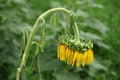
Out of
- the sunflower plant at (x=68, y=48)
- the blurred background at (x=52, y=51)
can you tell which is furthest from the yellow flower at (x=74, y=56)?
the blurred background at (x=52, y=51)

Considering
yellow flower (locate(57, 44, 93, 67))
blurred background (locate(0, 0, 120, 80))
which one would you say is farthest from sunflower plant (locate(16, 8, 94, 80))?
blurred background (locate(0, 0, 120, 80))

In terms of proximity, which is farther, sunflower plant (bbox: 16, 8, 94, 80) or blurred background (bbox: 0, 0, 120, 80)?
blurred background (bbox: 0, 0, 120, 80)

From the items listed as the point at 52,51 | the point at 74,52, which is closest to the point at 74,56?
the point at 74,52

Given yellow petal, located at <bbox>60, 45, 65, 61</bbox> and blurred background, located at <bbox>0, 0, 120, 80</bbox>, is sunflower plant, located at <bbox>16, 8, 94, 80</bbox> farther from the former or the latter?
blurred background, located at <bbox>0, 0, 120, 80</bbox>

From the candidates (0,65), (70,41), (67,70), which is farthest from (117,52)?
(70,41)

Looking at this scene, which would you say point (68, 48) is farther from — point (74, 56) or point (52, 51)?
point (52, 51)

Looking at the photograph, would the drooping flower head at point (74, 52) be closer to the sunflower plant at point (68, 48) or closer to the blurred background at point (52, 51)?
the sunflower plant at point (68, 48)

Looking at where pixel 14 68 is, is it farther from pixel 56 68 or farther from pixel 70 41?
pixel 70 41
